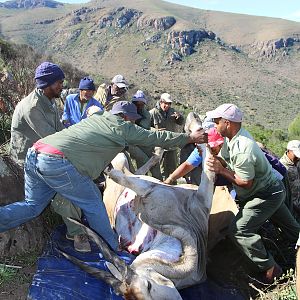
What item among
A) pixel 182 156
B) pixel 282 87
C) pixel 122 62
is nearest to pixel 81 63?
pixel 122 62

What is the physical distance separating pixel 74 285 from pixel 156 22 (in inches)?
3887

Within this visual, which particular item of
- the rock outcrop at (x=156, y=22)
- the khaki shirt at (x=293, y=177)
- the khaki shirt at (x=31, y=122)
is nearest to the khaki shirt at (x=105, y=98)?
the khaki shirt at (x=31, y=122)

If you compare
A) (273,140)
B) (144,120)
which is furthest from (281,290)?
(273,140)

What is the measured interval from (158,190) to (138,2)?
418 ft

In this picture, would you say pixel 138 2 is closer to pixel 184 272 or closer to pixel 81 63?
pixel 81 63

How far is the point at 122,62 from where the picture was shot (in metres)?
81.1

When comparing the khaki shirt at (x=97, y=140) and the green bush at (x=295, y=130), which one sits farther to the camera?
the green bush at (x=295, y=130)

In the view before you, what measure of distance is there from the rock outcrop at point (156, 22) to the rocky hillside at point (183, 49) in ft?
0.71

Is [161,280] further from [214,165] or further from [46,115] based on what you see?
[46,115]

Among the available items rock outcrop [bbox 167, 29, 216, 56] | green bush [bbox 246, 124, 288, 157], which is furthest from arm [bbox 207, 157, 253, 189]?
rock outcrop [bbox 167, 29, 216, 56]

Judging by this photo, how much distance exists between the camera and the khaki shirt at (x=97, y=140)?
13.6ft

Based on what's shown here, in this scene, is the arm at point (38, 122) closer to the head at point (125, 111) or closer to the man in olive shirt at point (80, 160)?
the man in olive shirt at point (80, 160)

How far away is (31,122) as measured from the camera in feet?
15.2

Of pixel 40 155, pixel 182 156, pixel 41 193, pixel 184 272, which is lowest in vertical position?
pixel 182 156
